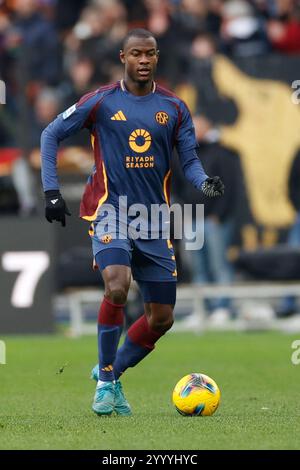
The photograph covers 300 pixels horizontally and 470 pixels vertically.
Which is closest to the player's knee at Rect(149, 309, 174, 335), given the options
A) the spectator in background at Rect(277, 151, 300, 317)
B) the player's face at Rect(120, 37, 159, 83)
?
the player's face at Rect(120, 37, 159, 83)

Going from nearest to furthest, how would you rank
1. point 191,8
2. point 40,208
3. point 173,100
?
point 173,100 < point 40,208 < point 191,8

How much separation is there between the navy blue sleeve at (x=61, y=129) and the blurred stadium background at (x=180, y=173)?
156 inches

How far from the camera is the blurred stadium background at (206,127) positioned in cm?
1587

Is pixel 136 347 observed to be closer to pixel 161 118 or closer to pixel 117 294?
pixel 117 294

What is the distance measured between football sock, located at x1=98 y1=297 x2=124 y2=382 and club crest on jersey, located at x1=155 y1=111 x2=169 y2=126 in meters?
1.17

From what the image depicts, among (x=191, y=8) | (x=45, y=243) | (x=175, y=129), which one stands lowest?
(x=45, y=243)

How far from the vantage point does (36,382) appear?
10078 mm

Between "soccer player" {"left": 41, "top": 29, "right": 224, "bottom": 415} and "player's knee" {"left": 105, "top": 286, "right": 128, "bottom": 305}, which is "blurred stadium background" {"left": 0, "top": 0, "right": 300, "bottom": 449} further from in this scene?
"player's knee" {"left": 105, "top": 286, "right": 128, "bottom": 305}

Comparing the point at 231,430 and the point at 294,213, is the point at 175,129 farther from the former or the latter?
the point at 294,213

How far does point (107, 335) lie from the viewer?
7.86 meters

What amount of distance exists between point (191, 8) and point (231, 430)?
12.2 metres

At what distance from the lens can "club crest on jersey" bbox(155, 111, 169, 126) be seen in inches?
317

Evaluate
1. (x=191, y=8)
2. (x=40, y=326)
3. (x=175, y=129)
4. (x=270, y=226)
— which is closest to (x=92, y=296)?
(x=40, y=326)

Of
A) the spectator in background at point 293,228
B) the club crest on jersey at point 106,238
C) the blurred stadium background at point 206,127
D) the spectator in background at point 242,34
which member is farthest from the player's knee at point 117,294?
the spectator in background at point 242,34
